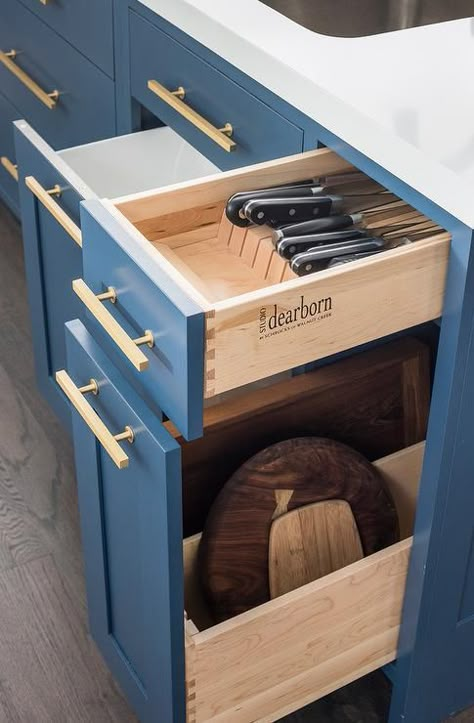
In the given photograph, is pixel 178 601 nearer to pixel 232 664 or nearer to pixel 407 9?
pixel 232 664

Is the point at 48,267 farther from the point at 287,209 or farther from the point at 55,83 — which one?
the point at 287,209

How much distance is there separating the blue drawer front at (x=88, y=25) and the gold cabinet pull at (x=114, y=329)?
2.69ft

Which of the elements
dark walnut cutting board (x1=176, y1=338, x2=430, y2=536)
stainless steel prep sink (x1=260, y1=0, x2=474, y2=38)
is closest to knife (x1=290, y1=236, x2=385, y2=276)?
dark walnut cutting board (x1=176, y1=338, x2=430, y2=536)

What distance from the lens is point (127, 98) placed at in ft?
6.27

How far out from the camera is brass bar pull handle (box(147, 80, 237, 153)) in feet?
5.17

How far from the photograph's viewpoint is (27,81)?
7.50ft

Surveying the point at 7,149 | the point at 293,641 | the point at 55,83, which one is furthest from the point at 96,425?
the point at 7,149

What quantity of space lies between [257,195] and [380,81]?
0.23 metres

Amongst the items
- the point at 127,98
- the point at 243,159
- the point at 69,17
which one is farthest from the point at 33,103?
the point at 243,159

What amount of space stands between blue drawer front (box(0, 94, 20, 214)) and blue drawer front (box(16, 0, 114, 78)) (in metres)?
0.41

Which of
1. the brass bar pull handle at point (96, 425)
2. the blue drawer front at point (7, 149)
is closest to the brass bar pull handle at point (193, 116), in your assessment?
the brass bar pull handle at point (96, 425)

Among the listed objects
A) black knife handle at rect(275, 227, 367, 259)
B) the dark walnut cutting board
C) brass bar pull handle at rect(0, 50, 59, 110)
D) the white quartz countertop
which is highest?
the white quartz countertop

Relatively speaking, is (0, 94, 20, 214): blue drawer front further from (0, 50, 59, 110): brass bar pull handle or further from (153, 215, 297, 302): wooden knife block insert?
(153, 215, 297, 302): wooden knife block insert

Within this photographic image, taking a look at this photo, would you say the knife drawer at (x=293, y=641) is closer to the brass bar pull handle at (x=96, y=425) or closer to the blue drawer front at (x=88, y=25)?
the brass bar pull handle at (x=96, y=425)
